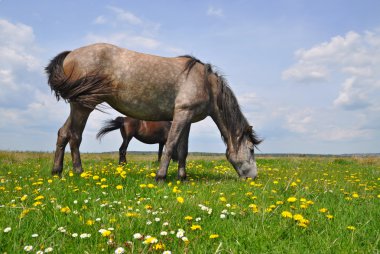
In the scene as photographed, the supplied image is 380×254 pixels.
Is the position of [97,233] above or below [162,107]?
below

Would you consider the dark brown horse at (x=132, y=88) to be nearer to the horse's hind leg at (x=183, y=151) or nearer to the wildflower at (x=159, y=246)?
the horse's hind leg at (x=183, y=151)

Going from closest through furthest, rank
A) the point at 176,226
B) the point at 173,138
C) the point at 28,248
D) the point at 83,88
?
the point at 28,248, the point at 176,226, the point at 83,88, the point at 173,138

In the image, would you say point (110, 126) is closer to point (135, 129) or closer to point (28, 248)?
point (135, 129)

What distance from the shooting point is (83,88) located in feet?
25.2

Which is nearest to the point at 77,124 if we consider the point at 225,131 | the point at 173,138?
the point at 173,138

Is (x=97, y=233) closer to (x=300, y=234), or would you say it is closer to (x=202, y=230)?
(x=202, y=230)

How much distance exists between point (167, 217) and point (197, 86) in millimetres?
4633

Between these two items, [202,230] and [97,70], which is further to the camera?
[97,70]

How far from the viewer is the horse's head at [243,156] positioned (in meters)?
9.34

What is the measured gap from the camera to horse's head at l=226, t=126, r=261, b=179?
9344mm

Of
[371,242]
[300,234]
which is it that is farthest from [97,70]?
[371,242]

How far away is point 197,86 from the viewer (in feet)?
27.5

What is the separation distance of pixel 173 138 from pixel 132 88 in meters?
1.54

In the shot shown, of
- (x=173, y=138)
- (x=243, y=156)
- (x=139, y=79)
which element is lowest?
(x=243, y=156)
